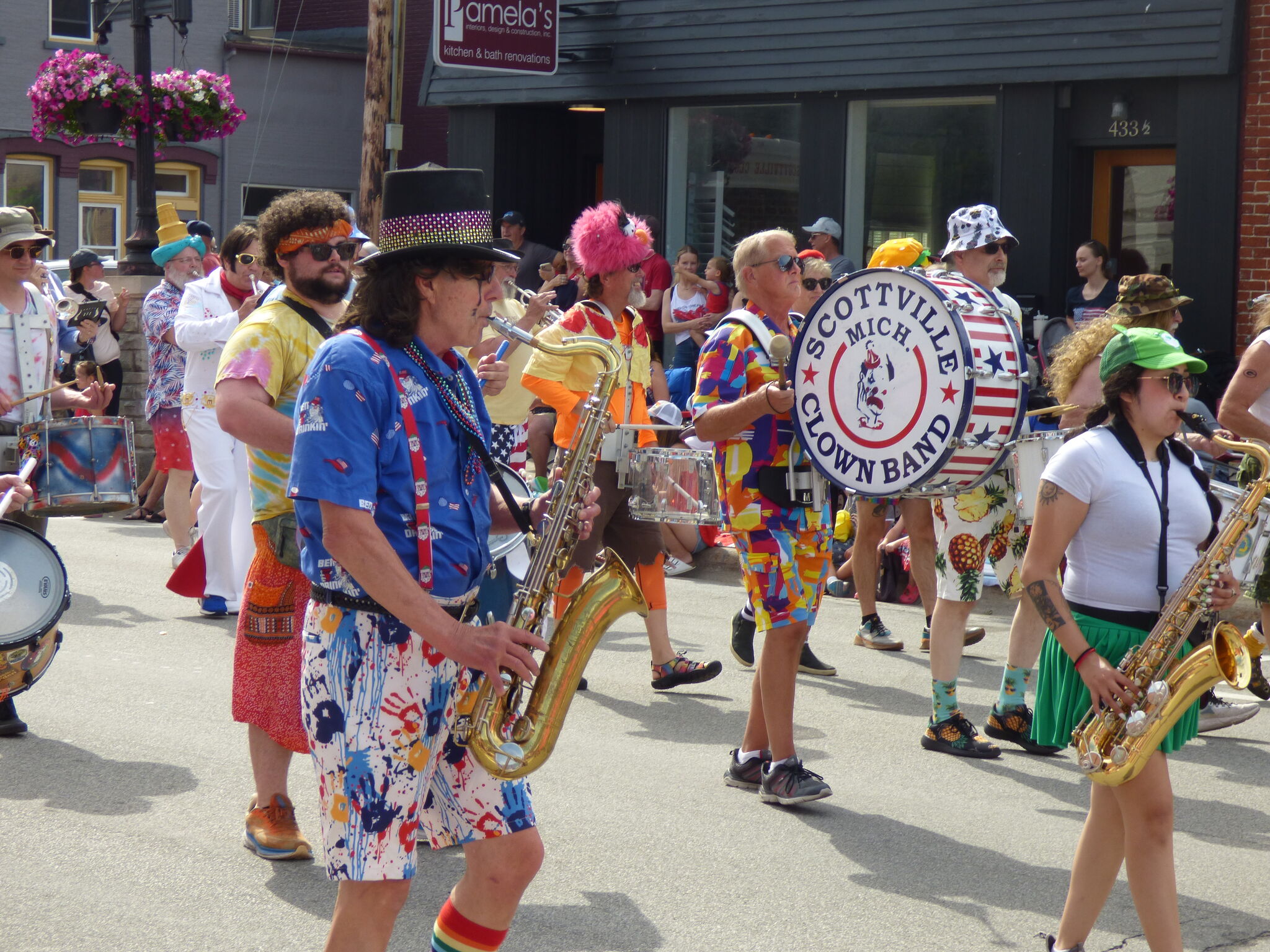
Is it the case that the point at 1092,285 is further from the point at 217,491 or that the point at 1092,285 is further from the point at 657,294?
the point at 217,491

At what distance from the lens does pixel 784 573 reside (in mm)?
5414

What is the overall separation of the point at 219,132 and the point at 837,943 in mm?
13855

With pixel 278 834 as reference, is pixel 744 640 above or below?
above

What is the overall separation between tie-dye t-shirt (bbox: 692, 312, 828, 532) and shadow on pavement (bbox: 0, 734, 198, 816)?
7.17 ft

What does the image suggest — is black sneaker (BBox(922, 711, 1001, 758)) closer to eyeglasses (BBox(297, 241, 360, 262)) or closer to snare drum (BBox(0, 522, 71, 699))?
eyeglasses (BBox(297, 241, 360, 262))

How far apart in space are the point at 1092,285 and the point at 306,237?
27.9 ft

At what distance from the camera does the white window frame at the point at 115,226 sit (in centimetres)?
2530

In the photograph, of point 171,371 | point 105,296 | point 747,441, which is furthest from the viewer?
point 105,296

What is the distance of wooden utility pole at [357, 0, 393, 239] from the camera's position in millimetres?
15344

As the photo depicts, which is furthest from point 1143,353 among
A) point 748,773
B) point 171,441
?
point 171,441

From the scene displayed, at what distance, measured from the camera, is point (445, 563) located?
313 centimetres

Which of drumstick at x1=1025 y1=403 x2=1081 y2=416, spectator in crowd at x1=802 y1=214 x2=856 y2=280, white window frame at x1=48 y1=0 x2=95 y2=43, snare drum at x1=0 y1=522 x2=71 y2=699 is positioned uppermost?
white window frame at x1=48 y1=0 x2=95 y2=43

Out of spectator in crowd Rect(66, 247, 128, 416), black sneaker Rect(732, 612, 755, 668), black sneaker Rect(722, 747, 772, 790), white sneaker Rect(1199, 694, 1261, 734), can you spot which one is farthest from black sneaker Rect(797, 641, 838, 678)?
spectator in crowd Rect(66, 247, 128, 416)

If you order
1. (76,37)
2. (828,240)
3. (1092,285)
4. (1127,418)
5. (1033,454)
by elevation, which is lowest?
(1033,454)
